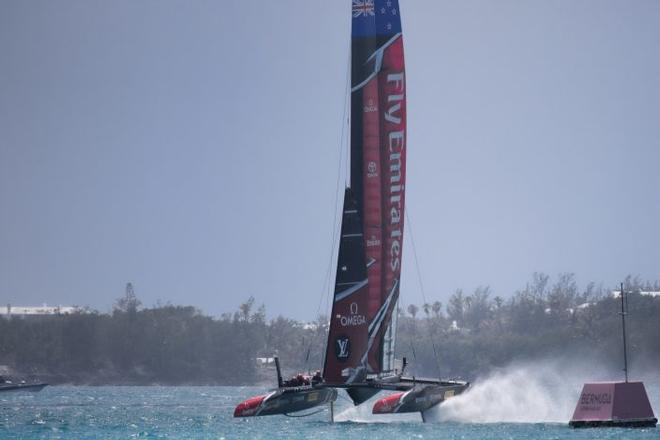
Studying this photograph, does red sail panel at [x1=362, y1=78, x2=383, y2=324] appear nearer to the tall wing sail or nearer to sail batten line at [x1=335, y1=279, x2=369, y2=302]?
the tall wing sail

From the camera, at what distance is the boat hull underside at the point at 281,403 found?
60.2m

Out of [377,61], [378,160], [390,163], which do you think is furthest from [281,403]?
[377,61]

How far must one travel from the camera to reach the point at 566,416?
230 ft

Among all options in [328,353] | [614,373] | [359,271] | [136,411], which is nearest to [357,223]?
[359,271]

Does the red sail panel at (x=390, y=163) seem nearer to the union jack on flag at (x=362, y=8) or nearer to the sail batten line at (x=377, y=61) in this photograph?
the sail batten line at (x=377, y=61)

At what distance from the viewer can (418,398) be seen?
201ft

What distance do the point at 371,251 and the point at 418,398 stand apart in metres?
7.97

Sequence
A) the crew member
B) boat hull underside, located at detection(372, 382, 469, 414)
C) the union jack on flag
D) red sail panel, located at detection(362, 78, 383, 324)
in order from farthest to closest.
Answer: the union jack on flag < red sail panel, located at detection(362, 78, 383, 324) < the crew member < boat hull underside, located at detection(372, 382, 469, 414)

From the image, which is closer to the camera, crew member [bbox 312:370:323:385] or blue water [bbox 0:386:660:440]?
blue water [bbox 0:386:660:440]

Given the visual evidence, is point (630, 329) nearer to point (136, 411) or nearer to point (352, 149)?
point (136, 411)

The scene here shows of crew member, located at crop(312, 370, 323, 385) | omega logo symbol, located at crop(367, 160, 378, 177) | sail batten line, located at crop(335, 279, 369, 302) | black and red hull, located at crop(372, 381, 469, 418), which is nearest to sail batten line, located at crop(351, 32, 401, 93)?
omega logo symbol, located at crop(367, 160, 378, 177)

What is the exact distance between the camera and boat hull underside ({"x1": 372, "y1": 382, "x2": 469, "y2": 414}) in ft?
199

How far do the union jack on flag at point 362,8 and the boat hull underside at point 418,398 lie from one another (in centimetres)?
1785

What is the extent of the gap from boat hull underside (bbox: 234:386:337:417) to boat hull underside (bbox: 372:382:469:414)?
2.88 meters
